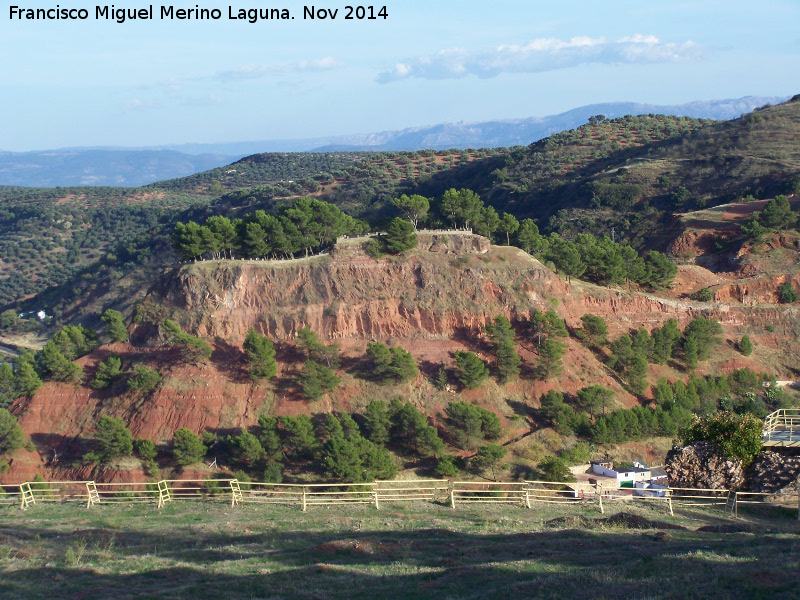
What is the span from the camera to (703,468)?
2470 centimetres

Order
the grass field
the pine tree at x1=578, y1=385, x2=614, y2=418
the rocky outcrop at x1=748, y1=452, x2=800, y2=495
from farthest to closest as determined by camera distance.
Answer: the pine tree at x1=578, y1=385, x2=614, y2=418, the rocky outcrop at x1=748, y1=452, x2=800, y2=495, the grass field

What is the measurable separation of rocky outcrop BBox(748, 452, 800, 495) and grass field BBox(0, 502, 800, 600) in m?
1.63

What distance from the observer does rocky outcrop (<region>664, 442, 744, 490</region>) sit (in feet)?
79.5

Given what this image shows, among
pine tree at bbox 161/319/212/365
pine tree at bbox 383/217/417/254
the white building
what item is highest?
pine tree at bbox 383/217/417/254

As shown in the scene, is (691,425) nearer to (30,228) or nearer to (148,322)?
(148,322)

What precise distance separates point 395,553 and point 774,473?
1505cm

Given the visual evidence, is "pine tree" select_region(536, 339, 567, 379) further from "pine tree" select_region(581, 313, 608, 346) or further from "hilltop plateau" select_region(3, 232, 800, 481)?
"pine tree" select_region(581, 313, 608, 346)

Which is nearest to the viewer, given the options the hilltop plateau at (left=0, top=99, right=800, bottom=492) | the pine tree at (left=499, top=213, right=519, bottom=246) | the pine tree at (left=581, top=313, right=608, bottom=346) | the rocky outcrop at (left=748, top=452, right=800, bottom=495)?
the rocky outcrop at (left=748, top=452, right=800, bottom=495)

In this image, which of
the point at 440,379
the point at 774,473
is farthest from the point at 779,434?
the point at 440,379

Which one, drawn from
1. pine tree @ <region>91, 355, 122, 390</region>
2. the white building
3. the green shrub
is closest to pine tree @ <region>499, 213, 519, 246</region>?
the white building

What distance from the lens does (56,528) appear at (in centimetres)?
1856

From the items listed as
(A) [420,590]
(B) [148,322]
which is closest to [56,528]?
(A) [420,590]

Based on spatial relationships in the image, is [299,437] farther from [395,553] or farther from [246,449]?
[395,553]

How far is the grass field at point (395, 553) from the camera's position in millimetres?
12148
